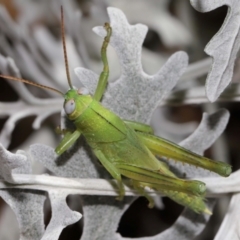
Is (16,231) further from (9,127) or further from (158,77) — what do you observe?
(158,77)

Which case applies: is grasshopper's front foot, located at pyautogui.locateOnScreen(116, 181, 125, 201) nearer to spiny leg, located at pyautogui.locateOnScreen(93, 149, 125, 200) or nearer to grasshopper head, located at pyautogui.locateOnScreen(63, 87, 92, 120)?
spiny leg, located at pyautogui.locateOnScreen(93, 149, 125, 200)

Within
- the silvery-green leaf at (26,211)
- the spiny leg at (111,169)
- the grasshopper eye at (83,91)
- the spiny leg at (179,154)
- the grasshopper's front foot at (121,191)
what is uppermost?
the spiny leg at (179,154)

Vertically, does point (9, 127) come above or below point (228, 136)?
below

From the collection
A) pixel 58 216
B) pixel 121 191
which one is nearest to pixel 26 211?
pixel 58 216

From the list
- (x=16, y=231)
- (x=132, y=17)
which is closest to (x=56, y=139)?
(x=16, y=231)

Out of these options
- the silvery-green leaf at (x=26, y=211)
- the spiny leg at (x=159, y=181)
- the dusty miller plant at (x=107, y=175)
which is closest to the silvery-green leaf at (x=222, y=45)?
the dusty miller plant at (x=107, y=175)

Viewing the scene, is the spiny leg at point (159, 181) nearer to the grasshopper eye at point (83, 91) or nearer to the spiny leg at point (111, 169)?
the spiny leg at point (111, 169)

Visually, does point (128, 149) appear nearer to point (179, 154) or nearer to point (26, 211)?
point (179, 154)
